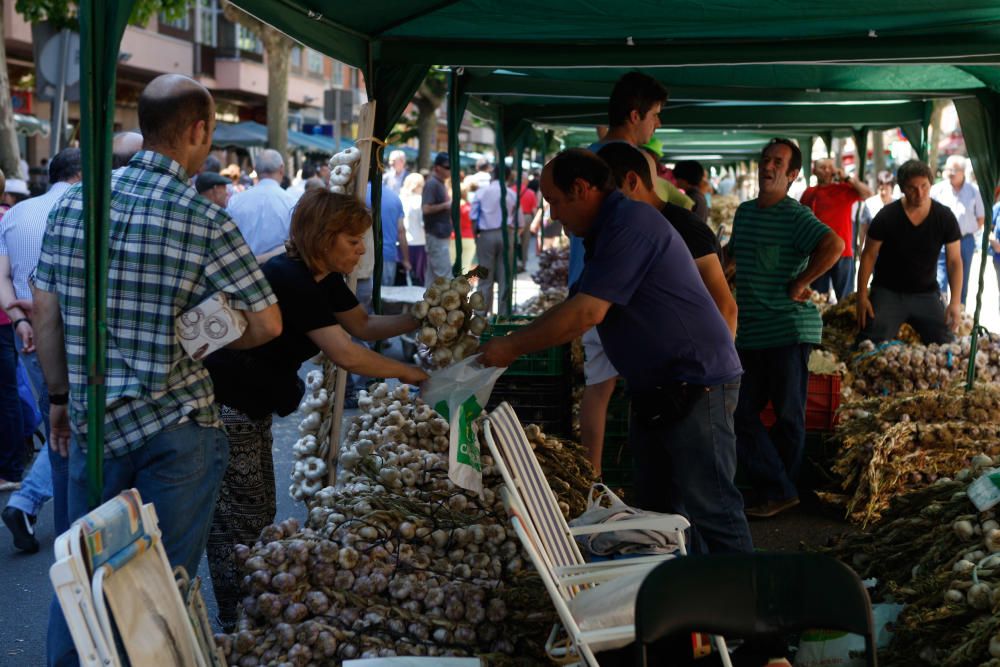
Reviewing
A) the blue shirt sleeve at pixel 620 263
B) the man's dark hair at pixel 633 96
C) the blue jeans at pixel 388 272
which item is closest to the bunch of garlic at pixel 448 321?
the blue shirt sleeve at pixel 620 263

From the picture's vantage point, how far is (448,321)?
4301 millimetres

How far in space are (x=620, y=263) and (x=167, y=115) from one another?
156 cm

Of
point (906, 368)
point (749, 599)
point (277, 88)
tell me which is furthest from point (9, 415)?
point (277, 88)

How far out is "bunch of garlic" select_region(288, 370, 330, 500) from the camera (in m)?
5.42

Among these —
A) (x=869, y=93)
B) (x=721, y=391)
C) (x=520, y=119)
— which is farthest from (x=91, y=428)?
(x=520, y=119)

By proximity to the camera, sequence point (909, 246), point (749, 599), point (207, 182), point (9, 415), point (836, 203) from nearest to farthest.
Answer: point (749, 599) < point (9, 415) < point (909, 246) < point (207, 182) < point (836, 203)

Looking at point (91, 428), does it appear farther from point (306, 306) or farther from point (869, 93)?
point (869, 93)

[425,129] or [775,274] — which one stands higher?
[425,129]

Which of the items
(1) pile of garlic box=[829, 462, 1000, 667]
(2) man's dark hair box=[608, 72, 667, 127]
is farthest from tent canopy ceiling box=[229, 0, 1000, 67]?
(1) pile of garlic box=[829, 462, 1000, 667]

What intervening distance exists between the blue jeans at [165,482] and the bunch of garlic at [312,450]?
191cm

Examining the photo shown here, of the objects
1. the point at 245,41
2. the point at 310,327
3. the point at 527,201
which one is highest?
the point at 245,41

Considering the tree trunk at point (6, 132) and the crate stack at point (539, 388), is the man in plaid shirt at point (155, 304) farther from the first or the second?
the tree trunk at point (6, 132)

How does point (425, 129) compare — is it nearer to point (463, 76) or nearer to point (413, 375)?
point (463, 76)

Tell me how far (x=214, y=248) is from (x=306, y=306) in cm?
75
